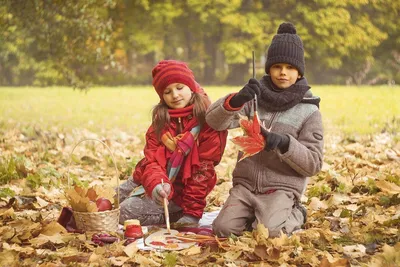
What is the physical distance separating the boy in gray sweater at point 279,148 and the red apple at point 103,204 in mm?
653

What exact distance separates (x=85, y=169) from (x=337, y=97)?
784 centimetres

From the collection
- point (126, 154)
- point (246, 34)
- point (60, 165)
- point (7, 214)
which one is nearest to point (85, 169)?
point (60, 165)

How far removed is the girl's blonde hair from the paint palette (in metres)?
0.67

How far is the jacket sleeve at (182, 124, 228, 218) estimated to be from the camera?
12.5ft

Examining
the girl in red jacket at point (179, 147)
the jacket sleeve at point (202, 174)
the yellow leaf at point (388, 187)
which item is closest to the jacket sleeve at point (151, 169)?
the girl in red jacket at point (179, 147)

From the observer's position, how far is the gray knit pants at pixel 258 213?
134 inches

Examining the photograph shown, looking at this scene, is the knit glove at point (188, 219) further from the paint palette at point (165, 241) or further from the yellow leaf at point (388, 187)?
the yellow leaf at point (388, 187)

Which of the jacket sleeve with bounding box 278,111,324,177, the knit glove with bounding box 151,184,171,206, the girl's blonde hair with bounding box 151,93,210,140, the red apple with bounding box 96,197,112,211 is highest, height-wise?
the girl's blonde hair with bounding box 151,93,210,140

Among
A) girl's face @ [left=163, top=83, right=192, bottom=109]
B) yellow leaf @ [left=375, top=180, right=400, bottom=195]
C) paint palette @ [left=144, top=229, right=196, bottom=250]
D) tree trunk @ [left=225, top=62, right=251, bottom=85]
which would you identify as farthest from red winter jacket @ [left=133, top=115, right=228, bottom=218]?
tree trunk @ [left=225, top=62, right=251, bottom=85]

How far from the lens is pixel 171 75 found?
12.2ft

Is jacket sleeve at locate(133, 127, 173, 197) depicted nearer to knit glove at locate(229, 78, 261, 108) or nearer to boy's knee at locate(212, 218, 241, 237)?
boy's knee at locate(212, 218, 241, 237)

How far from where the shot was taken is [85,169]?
561 cm

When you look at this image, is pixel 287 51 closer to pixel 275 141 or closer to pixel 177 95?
pixel 275 141

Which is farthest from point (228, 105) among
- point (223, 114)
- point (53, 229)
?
point (53, 229)
